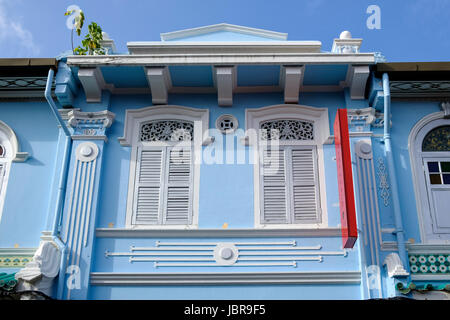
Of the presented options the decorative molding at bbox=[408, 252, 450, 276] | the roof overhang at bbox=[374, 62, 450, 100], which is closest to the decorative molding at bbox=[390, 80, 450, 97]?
the roof overhang at bbox=[374, 62, 450, 100]

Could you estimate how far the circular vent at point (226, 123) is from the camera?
8352mm

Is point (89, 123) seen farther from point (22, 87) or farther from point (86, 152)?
point (22, 87)

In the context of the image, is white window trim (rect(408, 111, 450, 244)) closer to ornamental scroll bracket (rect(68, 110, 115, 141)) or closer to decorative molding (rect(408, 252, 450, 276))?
decorative molding (rect(408, 252, 450, 276))

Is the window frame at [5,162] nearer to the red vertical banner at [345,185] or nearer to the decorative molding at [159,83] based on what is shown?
the decorative molding at [159,83]

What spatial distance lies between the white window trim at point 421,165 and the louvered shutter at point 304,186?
1.45 metres

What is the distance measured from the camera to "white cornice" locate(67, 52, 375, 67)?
26.4 ft

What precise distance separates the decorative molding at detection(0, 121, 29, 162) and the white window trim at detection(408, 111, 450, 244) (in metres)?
5.77

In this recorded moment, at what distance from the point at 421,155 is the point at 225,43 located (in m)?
3.45

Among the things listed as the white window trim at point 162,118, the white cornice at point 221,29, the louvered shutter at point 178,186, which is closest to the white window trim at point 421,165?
the white cornice at point 221,29

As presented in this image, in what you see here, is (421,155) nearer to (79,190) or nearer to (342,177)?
(342,177)

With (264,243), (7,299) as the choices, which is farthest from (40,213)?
(264,243)

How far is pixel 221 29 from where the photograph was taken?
9242 mm

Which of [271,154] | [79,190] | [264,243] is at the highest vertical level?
[271,154]

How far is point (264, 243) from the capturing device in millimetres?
7516
